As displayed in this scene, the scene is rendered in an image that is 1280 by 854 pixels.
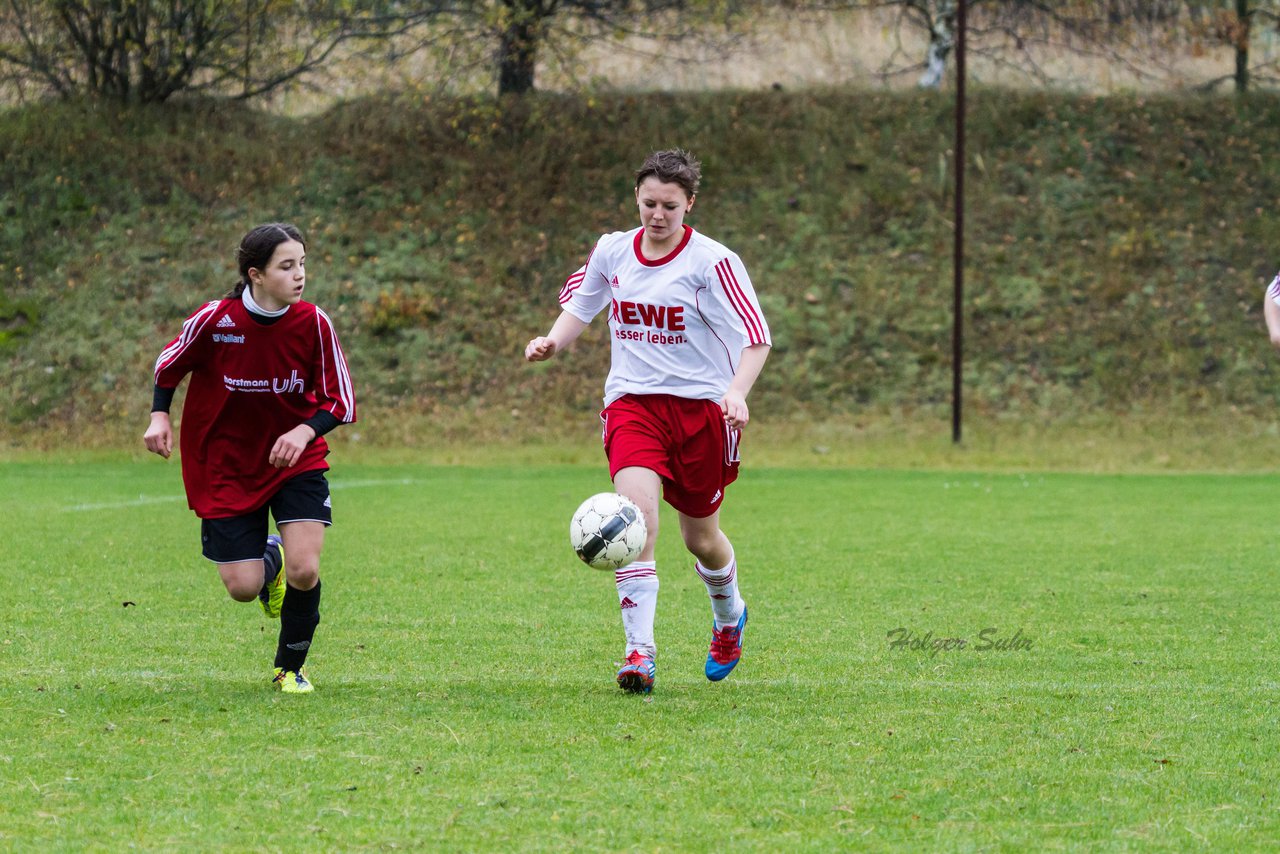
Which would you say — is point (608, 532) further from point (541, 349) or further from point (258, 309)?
point (258, 309)

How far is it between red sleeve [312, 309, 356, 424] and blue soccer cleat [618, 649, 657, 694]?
1.33 m

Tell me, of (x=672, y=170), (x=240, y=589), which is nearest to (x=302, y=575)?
(x=240, y=589)

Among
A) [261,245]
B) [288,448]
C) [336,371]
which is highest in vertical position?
[261,245]

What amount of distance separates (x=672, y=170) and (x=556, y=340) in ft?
2.64

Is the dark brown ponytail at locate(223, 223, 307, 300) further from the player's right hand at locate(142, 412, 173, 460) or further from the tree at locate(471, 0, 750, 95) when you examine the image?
the tree at locate(471, 0, 750, 95)

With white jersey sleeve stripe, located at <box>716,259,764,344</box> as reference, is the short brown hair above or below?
above

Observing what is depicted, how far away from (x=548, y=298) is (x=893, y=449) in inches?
245

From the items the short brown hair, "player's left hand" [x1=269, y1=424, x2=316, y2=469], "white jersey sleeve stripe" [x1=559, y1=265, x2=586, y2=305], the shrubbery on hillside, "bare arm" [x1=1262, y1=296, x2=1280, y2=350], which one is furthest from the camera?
the shrubbery on hillside

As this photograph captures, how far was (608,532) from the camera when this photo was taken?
5117 millimetres

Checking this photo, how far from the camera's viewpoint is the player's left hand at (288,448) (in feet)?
17.0

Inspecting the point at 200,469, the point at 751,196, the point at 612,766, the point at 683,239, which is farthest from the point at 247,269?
the point at 751,196

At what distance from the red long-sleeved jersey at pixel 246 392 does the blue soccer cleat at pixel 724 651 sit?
161 cm

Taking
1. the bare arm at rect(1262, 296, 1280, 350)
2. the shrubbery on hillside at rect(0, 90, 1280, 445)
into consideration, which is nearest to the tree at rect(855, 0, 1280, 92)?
the shrubbery on hillside at rect(0, 90, 1280, 445)

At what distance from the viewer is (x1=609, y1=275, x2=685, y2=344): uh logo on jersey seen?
215 inches
